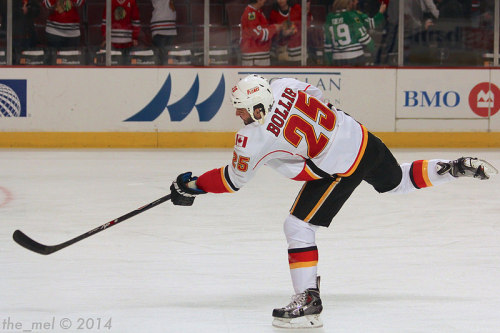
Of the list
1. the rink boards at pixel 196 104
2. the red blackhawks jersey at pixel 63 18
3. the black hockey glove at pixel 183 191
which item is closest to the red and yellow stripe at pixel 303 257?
the black hockey glove at pixel 183 191

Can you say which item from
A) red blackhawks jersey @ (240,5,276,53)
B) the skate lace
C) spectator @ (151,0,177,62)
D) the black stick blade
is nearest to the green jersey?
red blackhawks jersey @ (240,5,276,53)

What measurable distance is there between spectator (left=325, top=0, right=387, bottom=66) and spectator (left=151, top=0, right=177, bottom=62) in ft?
5.40

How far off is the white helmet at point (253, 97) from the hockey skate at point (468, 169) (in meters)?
1.04

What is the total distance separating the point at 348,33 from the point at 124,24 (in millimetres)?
2393

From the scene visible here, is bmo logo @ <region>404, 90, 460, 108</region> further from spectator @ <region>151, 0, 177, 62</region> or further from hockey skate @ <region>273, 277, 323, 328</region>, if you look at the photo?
hockey skate @ <region>273, 277, 323, 328</region>

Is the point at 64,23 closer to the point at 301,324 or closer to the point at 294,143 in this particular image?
the point at 294,143

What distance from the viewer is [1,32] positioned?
9.73 meters

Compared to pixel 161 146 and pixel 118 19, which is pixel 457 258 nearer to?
pixel 161 146

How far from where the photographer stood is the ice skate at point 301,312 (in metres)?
3.36

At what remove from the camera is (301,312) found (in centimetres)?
336

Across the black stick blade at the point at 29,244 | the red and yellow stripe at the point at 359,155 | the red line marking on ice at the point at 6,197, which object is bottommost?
the red line marking on ice at the point at 6,197

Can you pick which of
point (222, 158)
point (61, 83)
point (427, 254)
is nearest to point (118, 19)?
point (61, 83)

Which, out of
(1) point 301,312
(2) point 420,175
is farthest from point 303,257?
(2) point 420,175

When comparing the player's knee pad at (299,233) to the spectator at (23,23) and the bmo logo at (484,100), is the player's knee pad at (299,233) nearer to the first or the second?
the bmo logo at (484,100)
